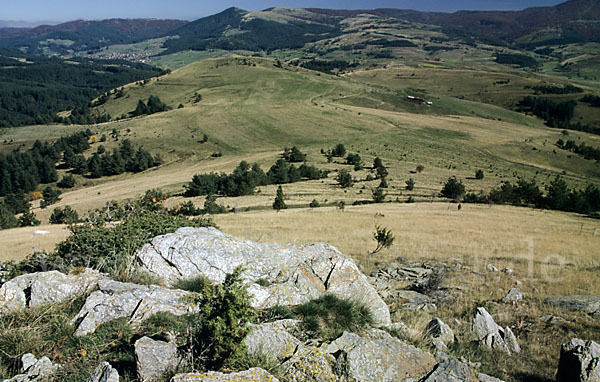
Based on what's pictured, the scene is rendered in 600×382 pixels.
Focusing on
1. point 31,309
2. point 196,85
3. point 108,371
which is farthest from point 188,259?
point 196,85

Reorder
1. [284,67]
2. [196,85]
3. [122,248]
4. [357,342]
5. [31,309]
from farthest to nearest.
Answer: [284,67] < [196,85] < [122,248] < [31,309] < [357,342]

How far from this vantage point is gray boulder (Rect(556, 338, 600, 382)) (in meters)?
A: 6.05

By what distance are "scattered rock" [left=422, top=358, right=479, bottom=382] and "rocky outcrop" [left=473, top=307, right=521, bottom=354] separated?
2.86 m

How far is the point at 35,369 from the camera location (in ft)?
15.9

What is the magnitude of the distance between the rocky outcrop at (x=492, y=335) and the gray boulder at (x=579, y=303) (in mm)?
4245

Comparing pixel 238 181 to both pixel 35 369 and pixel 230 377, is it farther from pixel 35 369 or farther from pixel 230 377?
pixel 230 377

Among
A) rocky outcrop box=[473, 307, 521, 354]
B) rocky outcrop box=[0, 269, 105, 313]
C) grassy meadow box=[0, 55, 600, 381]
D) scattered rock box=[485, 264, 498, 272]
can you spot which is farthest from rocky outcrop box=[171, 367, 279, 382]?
scattered rock box=[485, 264, 498, 272]

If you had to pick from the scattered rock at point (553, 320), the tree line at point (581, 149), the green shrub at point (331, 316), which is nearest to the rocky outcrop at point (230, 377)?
the green shrub at point (331, 316)

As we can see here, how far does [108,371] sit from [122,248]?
17.2 feet

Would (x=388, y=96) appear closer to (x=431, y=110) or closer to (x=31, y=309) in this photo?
(x=431, y=110)

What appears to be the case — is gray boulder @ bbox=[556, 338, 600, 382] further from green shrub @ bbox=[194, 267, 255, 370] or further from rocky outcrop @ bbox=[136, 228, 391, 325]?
green shrub @ bbox=[194, 267, 255, 370]

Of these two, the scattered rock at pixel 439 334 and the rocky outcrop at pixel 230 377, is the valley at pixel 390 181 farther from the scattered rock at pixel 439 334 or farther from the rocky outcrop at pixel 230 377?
the rocky outcrop at pixel 230 377

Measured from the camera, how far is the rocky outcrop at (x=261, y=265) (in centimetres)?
784

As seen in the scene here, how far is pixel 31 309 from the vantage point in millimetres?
6367
